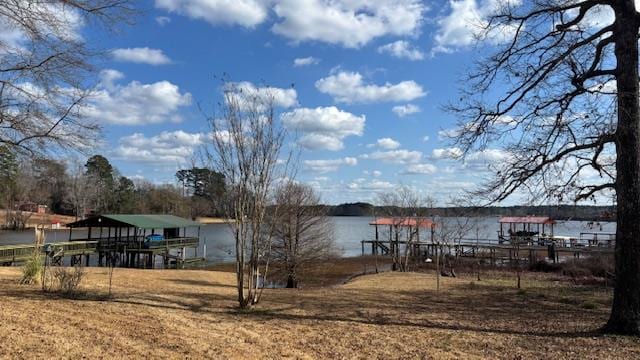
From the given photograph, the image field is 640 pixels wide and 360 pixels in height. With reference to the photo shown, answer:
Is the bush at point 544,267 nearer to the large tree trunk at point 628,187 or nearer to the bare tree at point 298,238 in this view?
the bare tree at point 298,238

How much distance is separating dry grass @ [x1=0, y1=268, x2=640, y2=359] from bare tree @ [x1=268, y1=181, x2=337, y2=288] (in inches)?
586

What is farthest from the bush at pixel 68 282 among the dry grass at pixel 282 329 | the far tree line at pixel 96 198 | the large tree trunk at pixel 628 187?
the far tree line at pixel 96 198

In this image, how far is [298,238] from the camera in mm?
26859

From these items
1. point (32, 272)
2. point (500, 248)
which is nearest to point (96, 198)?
point (500, 248)

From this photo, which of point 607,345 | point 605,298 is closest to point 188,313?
point 607,345

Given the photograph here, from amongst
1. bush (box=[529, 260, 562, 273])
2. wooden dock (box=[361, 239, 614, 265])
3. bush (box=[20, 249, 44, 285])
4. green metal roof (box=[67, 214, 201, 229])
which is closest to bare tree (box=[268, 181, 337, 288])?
wooden dock (box=[361, 239, 614, 265])

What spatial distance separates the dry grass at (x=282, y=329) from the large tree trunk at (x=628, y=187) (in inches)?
22.5

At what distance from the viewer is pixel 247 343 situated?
22.1 ft

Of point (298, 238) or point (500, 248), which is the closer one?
point (298, 238)

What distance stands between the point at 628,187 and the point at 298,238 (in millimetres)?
19878

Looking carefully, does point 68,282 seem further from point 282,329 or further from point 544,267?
point 544,267

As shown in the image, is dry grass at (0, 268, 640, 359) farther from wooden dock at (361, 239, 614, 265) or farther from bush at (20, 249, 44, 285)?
wooden dock at (361, 239, 614, 265)

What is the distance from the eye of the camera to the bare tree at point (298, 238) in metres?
26.4

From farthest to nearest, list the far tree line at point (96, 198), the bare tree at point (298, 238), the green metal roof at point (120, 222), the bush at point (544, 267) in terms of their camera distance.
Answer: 1. the far tree line at point (96, 198)
2. the green metal roof at point (120, 222)
3. the bush at point (544, 267)
4. the bare tree at point (298, 238)
